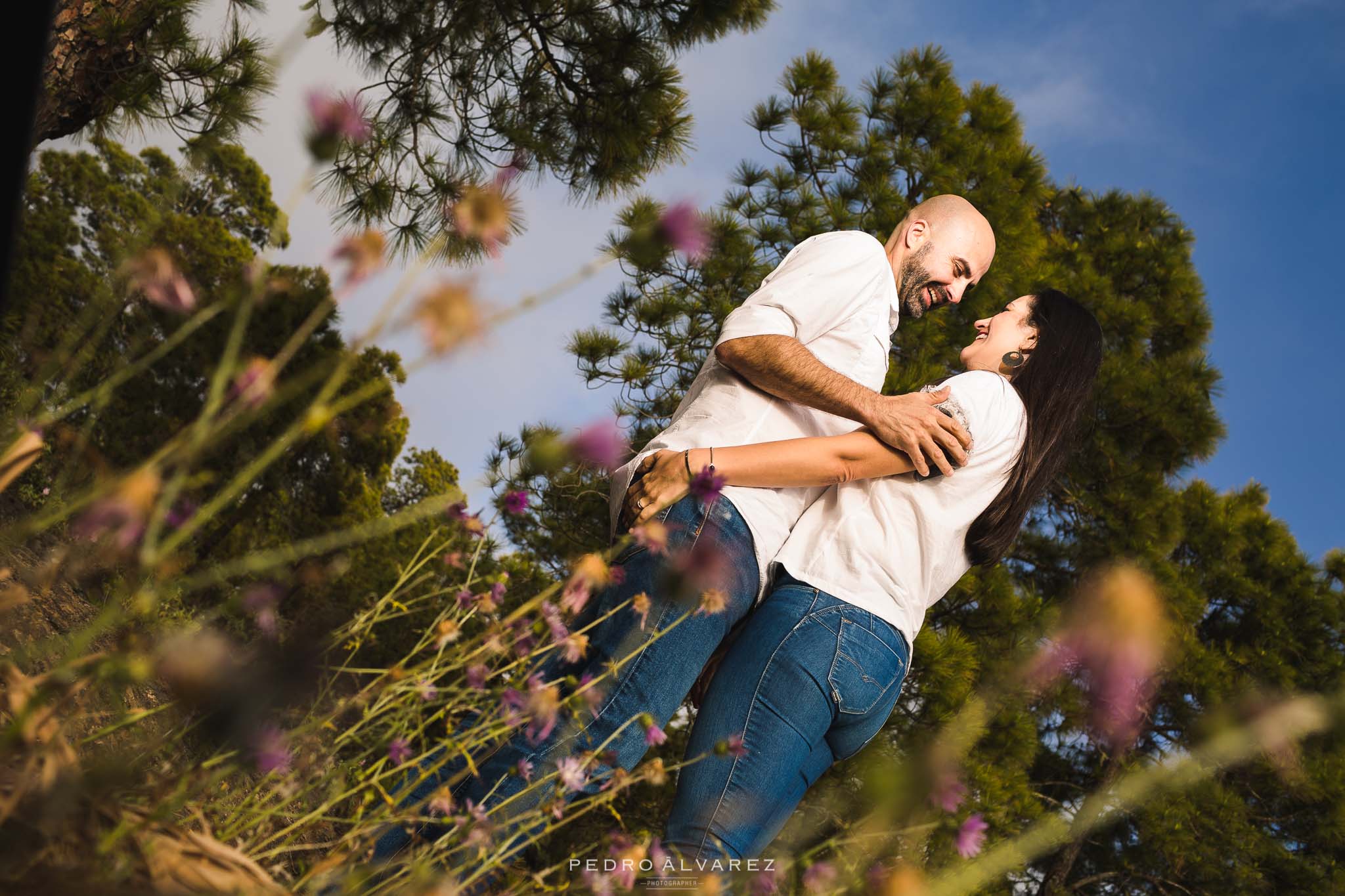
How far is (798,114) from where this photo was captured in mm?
4617

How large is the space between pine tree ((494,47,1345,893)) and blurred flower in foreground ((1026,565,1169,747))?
2503mm

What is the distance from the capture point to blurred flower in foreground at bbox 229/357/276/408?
1.59 ft

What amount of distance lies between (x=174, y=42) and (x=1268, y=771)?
238 inches

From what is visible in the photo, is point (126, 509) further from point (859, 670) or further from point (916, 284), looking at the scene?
point (916, 284)

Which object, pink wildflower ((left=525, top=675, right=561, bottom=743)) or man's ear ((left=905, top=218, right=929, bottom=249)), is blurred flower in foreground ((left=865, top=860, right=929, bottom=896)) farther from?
man's ear ((left=905, top=218, right=929, bottom=249))

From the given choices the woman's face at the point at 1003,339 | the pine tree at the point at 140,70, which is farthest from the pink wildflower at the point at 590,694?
the pine tree at the point at 140,70

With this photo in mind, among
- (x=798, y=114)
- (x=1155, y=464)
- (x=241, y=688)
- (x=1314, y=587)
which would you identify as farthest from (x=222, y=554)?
(x=241, y=688)

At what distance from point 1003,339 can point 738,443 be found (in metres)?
0.53

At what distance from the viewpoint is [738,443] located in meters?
1.25

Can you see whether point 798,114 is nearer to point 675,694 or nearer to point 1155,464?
point 1155,464

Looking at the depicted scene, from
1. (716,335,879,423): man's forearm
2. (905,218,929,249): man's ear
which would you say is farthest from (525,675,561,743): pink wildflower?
(905,218,929,249): man's ear

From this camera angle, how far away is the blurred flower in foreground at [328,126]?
60 cm

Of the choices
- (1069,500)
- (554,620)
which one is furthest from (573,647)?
(1069,500)

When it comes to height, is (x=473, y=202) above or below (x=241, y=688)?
above
